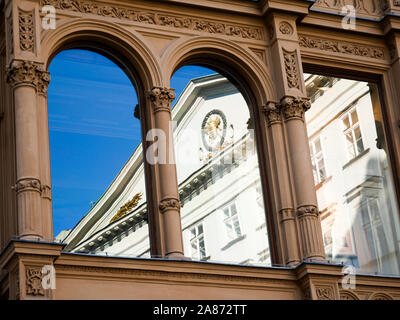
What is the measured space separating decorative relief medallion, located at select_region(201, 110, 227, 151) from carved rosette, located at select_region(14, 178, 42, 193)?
3.97 meters

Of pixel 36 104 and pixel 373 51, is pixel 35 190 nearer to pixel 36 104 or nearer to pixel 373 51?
pixel 36 104

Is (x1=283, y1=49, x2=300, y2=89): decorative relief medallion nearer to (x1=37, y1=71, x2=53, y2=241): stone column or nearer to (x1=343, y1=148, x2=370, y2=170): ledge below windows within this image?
(x1=343, y1=148, x2=370, y2=170): ledge below windows

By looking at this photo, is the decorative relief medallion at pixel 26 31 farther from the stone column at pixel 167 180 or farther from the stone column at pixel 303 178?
the stone column at pixel 303 178

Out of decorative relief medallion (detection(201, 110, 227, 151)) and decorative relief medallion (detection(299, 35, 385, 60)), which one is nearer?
decorative relief medallion (detection(201, 110, 227, 151))

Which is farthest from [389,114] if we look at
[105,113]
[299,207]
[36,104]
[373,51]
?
[36,104]

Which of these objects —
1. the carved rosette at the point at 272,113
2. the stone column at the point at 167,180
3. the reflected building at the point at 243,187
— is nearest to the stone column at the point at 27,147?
the reflected building at the point at 243,187

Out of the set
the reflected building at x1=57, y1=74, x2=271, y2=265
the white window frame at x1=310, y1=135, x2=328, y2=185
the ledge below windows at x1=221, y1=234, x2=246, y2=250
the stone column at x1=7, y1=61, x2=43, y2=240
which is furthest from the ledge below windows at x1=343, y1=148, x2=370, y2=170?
the stone column at x1=7, y1=61, x2=43, y2=240

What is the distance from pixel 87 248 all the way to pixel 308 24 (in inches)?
271

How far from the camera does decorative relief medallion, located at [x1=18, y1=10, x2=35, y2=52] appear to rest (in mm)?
21312

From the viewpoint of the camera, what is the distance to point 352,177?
23.9 meters

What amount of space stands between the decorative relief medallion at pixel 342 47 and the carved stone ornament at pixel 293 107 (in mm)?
1751

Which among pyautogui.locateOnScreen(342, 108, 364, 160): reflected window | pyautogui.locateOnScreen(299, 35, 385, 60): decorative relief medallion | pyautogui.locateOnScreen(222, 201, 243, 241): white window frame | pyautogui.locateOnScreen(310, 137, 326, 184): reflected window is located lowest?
pyautogui.locateOnScreen(222, 201, 243, 241): white window frame

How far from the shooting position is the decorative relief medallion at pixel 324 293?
2123 centimetres
